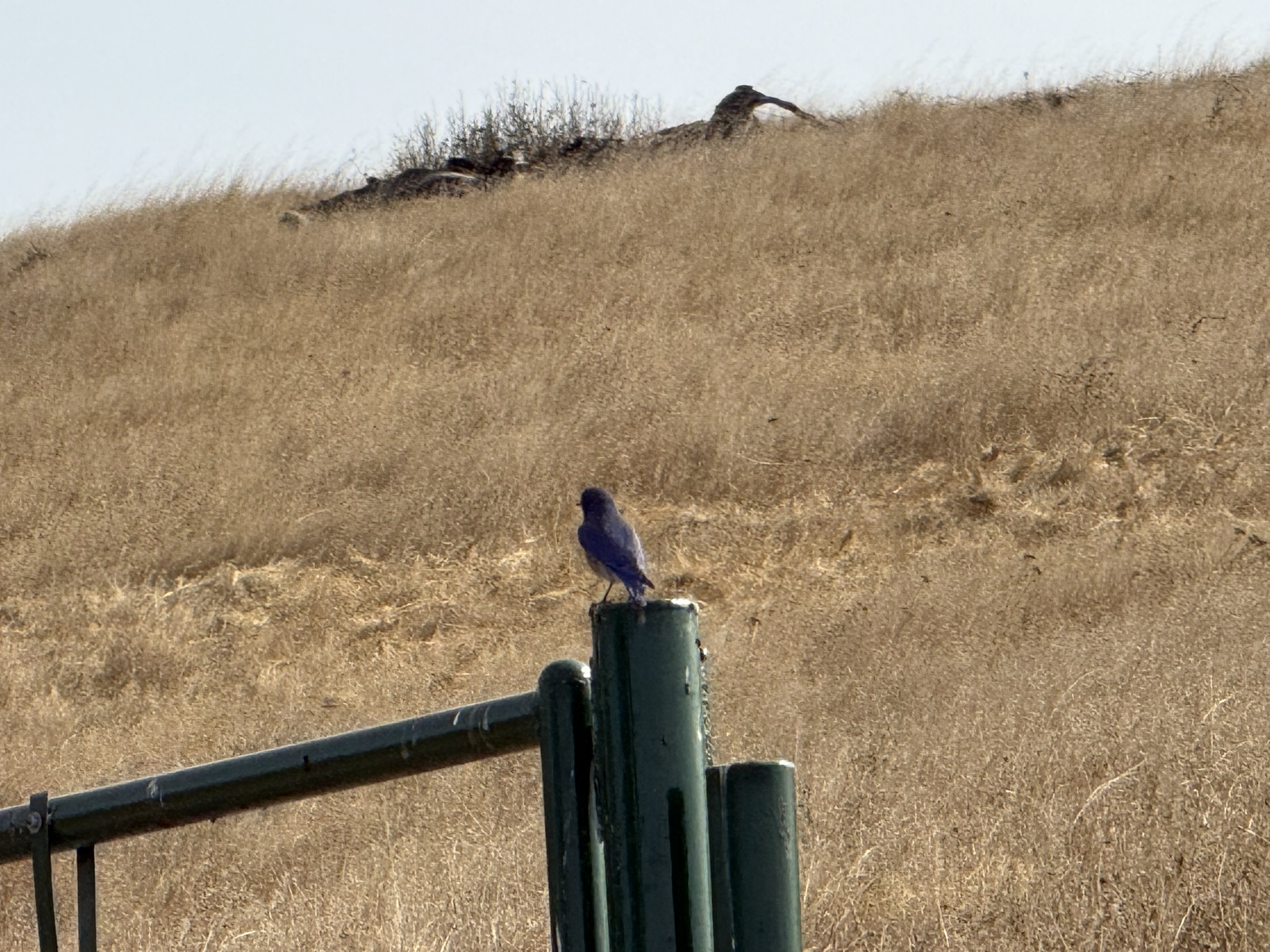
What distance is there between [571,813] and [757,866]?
7.2 inches

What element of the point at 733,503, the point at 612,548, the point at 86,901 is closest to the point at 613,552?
the point at 612,548

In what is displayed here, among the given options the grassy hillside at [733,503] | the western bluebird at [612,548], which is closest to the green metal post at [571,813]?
the western bluebird at [612,548]

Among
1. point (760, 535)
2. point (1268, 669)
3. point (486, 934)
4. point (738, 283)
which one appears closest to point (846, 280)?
point (738, 283)

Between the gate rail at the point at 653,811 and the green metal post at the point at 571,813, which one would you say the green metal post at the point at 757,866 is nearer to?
the gate rail at the point at 653,811

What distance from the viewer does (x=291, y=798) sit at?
1.55 meters

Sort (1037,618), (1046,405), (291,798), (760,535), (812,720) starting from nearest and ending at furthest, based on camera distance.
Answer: (291,798), (812,720), (1037,618), (760,535), (1046,405)

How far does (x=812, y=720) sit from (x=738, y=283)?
9.59 metres

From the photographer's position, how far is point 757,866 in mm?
1323

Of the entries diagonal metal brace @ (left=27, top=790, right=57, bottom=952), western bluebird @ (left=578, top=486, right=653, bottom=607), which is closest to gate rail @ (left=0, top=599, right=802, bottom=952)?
diagonal metal brace @ (left=27, top=790, right=57, bottom=952)

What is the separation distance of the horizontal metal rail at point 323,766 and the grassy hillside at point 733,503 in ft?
8.45

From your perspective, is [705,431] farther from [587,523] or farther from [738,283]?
[587,523]

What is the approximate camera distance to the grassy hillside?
468cm

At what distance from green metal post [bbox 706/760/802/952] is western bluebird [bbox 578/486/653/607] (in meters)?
1.84

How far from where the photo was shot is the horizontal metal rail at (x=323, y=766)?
58.9 inches
